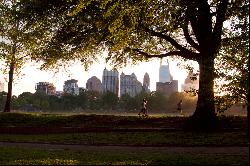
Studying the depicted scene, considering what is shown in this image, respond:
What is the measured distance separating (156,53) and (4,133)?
1492 centimetres

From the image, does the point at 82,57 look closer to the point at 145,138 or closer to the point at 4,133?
the point at 4,133

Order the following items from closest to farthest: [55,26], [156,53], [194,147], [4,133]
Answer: [194,147] < [4,133] < [55,26] < [156,53]

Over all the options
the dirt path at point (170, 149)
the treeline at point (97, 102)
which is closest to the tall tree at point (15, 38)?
the dirt path at point (170, 149)

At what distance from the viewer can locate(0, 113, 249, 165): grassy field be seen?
51.0 ft

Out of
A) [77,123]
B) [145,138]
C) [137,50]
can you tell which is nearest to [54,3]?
[137,50]

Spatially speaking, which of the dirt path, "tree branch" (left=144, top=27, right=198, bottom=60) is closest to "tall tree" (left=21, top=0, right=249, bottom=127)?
"tree branch" (left=144, top=27, right=198, bottom=60)

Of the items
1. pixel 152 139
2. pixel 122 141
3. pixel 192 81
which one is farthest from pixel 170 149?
pixel 192 81

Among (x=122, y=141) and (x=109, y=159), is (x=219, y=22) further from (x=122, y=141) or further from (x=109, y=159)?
(x=109, y=159)

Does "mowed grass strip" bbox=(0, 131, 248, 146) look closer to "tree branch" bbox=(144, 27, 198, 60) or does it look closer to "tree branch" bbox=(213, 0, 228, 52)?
"tree branch" bbox=(213, 0, 228, 52)

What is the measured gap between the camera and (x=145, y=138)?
961 inches

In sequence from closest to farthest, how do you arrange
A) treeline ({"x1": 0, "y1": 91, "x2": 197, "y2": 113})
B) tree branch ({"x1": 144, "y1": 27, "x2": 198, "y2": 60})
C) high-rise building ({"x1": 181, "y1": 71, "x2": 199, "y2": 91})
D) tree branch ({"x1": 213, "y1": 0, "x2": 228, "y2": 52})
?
high-rise building ({"x1": 181, "y1": 71, "x2": 199, "y2": 91}) < tree branch ({"x1": 213, "y1": 0, "x2": 228, "y2": 52}) < tree branch ({"x1": 144, "y1": 27, "x2": 198, "y2": 60}) < treeline ({"x1": 0, "y1": 91, "x2": 197, "y2": 113})

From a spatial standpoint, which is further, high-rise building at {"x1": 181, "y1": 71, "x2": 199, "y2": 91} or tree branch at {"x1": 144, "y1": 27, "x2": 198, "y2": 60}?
tree branch at {"x1": 144, "y1": 27, "x2": 198, "y2": 60}

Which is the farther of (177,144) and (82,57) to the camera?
(82,57)

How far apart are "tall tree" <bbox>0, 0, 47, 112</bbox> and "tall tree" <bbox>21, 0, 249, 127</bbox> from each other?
175cm
